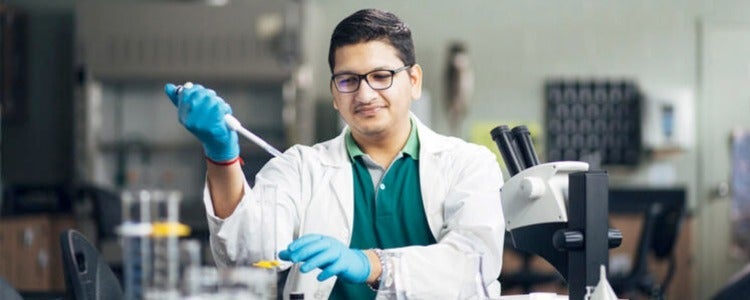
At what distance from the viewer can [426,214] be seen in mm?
2002

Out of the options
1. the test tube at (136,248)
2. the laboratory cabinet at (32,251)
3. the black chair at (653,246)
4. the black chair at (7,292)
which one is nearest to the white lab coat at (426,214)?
the black chair at (7,292)

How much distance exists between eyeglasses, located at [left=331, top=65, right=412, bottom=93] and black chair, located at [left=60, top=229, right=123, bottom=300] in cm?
52

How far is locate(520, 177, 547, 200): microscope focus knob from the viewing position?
1703 millimetres

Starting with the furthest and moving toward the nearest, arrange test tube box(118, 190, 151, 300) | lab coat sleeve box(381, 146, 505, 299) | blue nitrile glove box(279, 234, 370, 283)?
1. test tube box(118, 190, 151, 300)
2. lab coat sleeve box(381, 146, 505, 299)
3. blue nitrile glove box(279, 234, 370, 283)

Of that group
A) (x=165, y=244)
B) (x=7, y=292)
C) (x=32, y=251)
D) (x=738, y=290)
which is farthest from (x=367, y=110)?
(x=32, y=251)

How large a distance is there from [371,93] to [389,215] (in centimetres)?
24

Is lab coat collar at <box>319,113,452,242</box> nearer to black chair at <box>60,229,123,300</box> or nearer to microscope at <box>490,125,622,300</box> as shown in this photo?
microscope at <box>490,125,622,300</box>

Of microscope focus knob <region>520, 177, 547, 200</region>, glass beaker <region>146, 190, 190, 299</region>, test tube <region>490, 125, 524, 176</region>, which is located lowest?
glass beaker <region>146, 190, 190, 299</region>

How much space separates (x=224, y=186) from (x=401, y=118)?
37 cm

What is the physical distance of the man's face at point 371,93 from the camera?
1.91 metres

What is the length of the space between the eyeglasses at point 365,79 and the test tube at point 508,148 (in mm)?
220

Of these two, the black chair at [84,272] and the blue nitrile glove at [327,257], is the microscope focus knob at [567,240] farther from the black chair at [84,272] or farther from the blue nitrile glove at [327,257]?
the black chair at [84,272]

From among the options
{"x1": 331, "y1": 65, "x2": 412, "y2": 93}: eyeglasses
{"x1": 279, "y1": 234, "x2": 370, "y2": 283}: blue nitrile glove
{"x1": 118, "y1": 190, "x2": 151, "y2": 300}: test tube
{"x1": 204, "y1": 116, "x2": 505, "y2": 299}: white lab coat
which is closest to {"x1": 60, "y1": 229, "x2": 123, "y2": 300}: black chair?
{"x1": 204, "y1": 116, "x2": 505, "y2": 299}: white lab coat

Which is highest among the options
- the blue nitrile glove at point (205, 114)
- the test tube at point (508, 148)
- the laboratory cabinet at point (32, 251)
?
the blue nitrile glove at point (205, 114)
